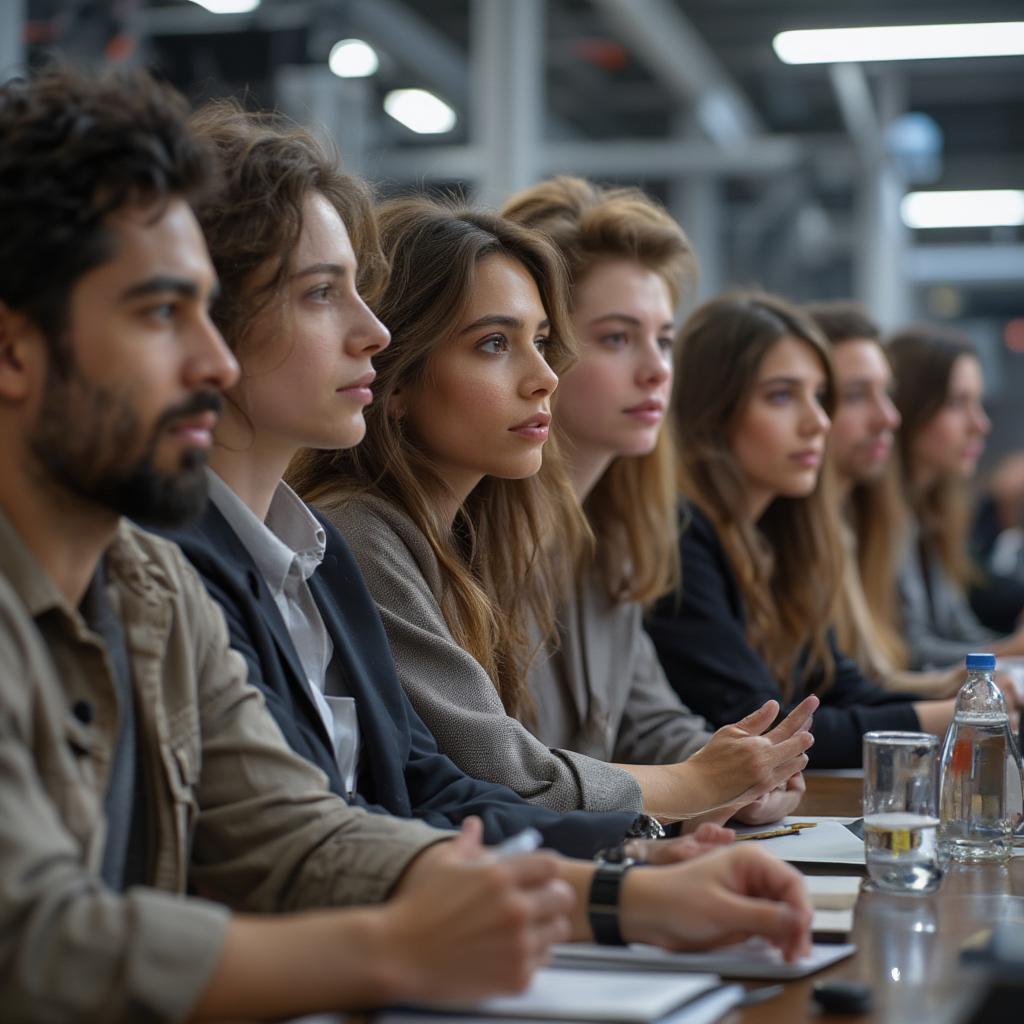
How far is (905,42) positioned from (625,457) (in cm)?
456

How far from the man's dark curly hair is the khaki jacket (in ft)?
0.61

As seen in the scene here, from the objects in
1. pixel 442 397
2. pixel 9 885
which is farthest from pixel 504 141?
pixel 9 885

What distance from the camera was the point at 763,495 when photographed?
3.19 m

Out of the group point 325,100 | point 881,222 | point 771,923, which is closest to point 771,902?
point 771,923

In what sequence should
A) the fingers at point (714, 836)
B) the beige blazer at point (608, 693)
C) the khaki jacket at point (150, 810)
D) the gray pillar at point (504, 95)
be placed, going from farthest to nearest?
the gray pillar at point (504, 95)
the beige blazer at point (608, 693)
the fingers at point (714, 836)
the khaki jacket at point (150, 810)

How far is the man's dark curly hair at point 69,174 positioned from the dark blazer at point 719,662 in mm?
1780

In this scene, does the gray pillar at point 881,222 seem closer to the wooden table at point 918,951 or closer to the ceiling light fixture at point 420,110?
the ceiling light fixture at point 420,110

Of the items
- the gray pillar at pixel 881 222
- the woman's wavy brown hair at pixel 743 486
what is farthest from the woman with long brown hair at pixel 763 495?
the gray pillar at pixel 881 222

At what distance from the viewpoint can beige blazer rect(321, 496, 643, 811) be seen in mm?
1893

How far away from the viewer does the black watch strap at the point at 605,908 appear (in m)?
1.31

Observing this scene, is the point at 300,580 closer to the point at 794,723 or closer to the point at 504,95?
the point at 794,723

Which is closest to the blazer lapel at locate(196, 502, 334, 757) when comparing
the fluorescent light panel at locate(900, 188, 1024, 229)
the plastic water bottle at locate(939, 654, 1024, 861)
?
the plastic water bottle at locate(939, 654, 1024, 861)

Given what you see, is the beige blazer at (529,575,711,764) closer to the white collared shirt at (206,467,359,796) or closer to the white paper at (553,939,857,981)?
the white collared shirt at (206,467,359,796)

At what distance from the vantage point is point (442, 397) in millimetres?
2180
